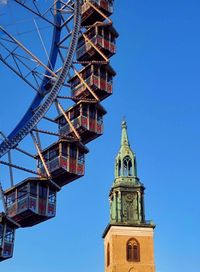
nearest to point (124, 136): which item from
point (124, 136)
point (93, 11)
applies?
point (124, 136)

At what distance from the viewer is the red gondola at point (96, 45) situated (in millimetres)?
34500

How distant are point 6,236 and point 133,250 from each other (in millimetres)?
50606

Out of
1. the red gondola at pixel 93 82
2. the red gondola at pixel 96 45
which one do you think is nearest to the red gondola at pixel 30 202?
the red gondola at pixel 93 82

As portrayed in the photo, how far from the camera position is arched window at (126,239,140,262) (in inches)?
3018

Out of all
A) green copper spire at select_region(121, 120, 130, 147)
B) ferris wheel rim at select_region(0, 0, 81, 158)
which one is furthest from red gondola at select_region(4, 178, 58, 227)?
green copper spire at select_region(121, 120, 130, 147)

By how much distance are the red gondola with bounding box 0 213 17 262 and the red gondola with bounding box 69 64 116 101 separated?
8.18 meters

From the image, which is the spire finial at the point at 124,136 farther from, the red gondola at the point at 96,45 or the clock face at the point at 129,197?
the red gondola at the point at 96,45

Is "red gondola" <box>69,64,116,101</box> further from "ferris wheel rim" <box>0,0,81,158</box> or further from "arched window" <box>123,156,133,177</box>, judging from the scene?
"arched window" <box>123,156,133,177</box>

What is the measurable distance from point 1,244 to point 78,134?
6857mm

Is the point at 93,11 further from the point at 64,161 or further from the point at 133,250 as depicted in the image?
the point at 133,250

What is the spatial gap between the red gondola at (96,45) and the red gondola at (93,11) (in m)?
0.62

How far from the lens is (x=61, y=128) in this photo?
3238cm

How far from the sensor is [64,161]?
30.3 metres

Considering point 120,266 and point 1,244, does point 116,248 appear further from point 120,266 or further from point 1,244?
point 1,244
